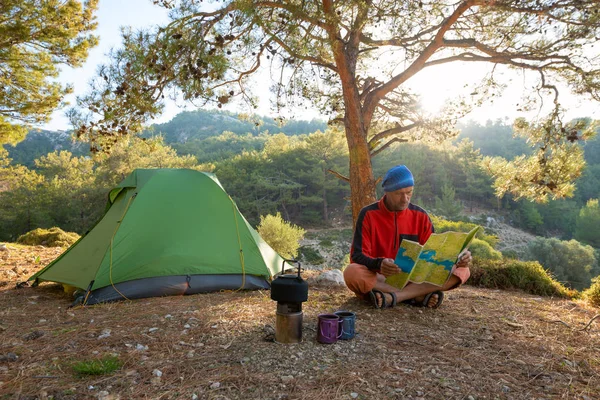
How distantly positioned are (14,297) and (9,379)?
2.58 m

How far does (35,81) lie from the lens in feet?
30.9

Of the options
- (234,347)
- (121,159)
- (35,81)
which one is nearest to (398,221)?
(234,347)

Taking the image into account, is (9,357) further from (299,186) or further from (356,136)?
(299,186)

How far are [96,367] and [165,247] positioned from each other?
217 cm

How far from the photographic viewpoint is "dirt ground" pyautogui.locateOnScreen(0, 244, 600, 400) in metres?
1.92

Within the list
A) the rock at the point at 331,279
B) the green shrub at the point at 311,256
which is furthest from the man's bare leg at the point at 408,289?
the green shrub at the point at 311,256

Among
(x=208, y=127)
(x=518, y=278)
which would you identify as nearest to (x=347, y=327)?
(x=518, y=278)

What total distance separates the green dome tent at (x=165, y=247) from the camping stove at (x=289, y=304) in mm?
1885

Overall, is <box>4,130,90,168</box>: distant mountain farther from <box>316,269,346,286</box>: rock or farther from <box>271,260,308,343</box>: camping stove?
<box>271,260,308,343</box>: camping stove

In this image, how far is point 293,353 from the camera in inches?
92.7

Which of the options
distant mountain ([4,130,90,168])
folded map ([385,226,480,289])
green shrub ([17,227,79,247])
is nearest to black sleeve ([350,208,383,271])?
folded map ([385,226,480,289])

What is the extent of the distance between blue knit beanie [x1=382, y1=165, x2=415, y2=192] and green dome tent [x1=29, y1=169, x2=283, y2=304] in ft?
6.26

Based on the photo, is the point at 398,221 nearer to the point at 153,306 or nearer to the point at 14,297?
the point at 153,306

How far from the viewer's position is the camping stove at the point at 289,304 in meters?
2.38
